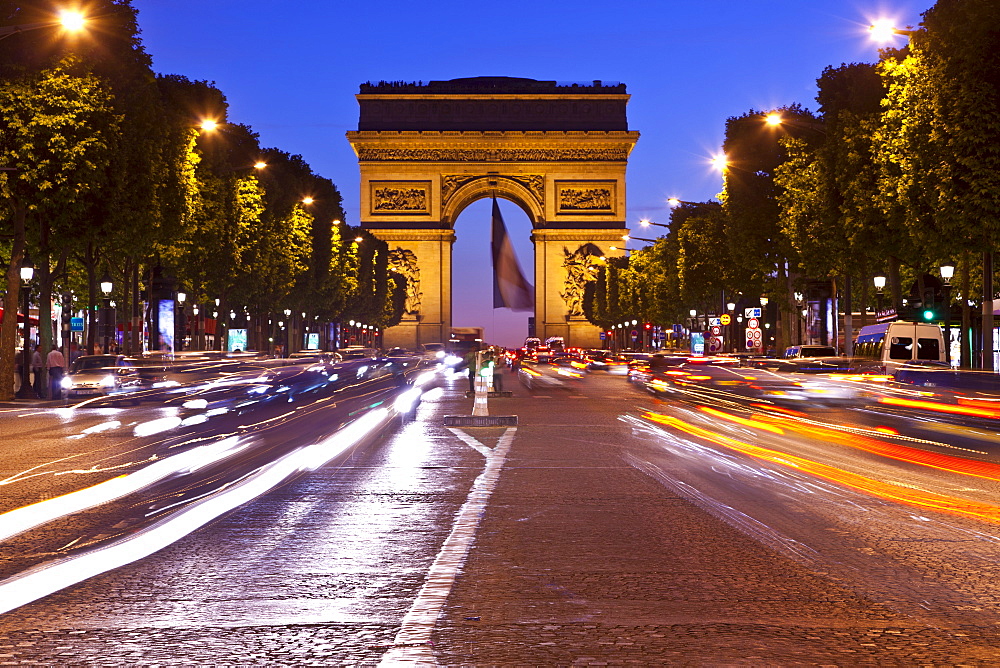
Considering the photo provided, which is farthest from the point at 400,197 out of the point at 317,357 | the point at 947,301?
the point at 947,301

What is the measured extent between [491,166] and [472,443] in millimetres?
106338

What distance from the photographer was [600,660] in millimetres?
5574

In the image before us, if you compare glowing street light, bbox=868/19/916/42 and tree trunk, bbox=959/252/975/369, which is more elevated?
glowing street light, bbox=868/19/916/42

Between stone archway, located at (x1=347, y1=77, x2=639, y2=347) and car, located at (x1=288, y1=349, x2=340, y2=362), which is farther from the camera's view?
stone archway, located at (x1=347, y1=77, x2=639, y2=347)

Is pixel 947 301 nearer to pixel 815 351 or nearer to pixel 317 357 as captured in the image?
pixel 815 351

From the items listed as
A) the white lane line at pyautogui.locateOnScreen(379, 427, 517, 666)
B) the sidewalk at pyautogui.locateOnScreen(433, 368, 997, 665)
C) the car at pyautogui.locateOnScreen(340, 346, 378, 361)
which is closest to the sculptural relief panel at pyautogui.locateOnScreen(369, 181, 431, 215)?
the car at pyautogui.locateOnScreen(340, 346, 378, 361)

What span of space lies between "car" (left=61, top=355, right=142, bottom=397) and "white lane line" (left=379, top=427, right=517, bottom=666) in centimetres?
2377

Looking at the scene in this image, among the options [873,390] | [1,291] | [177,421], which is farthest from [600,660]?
[1,291]

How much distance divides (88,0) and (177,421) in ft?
50.8

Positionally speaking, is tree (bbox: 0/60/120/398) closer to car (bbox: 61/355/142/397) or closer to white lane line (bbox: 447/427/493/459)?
car (bbox: 61/355/142/397)

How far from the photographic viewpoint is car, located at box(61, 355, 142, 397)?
34.5 meters

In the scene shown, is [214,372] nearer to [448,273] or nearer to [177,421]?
[177,421]

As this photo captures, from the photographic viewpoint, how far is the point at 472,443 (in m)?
19.0

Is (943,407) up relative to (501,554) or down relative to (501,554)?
down
